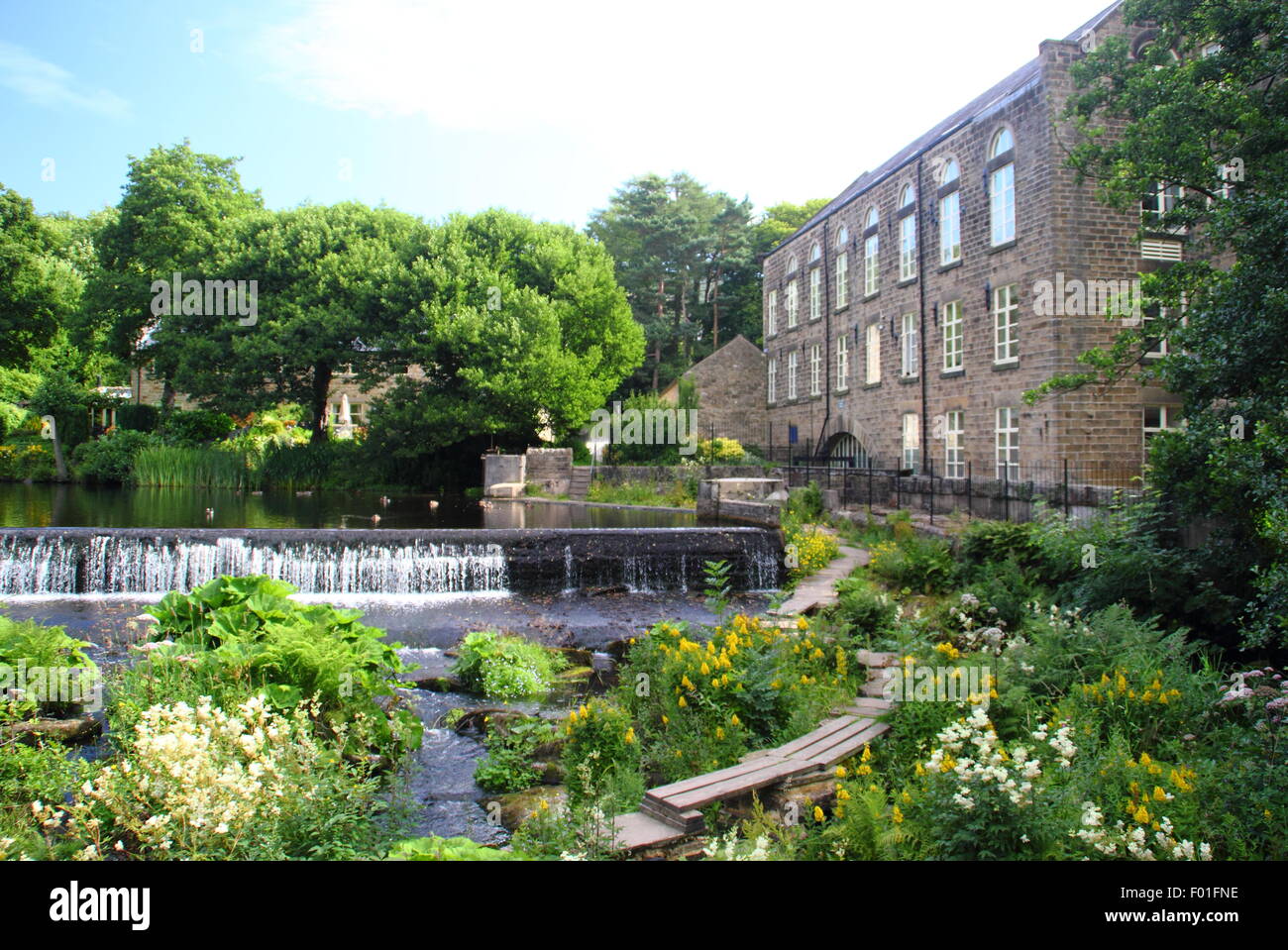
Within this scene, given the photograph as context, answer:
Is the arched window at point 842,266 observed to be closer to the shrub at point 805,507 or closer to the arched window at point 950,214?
the arched window at point 950,214

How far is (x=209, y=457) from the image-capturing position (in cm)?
3200

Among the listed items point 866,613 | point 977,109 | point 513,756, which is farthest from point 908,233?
point 513,756

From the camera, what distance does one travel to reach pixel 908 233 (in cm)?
2764

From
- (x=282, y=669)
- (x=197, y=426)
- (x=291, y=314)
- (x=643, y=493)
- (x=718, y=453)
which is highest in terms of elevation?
(x=291, y=314)

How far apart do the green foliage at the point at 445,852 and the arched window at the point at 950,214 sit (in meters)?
23.3

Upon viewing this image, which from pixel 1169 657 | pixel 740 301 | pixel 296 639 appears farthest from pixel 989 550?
pixel 740 301

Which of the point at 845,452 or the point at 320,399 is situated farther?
the point at 320,399

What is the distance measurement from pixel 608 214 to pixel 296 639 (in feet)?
179

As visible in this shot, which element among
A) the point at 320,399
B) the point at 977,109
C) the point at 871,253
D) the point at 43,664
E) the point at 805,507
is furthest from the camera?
the point at 320,399

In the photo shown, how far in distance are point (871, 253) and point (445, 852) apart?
2920cm

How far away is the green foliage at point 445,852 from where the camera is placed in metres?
4.23

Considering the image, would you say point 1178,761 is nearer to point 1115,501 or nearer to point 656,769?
point 656,769

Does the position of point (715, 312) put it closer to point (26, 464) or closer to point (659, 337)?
point (659, 337)

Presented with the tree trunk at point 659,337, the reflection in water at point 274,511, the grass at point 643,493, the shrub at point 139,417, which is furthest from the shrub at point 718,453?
the shrub at point 139,417
